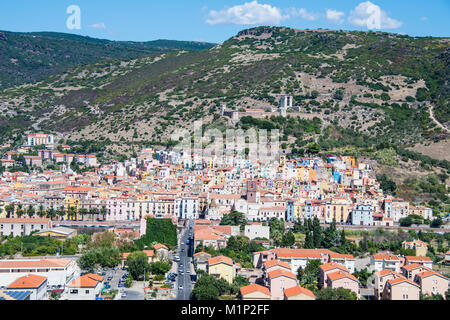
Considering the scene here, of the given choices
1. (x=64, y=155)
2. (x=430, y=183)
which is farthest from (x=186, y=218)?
(x=64, y=155)

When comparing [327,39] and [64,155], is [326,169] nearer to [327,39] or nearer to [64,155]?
[64,155]

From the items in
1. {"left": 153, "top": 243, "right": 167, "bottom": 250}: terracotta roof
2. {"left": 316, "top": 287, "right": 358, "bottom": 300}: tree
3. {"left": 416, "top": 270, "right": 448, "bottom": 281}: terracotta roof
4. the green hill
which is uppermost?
the green hill

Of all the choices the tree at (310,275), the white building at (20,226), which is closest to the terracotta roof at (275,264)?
the tree at (310,275)

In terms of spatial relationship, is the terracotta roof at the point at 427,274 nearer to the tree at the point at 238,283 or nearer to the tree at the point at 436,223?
the tree at the point at 238,283

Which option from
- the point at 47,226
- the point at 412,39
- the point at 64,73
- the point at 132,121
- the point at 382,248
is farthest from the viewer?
the point at 64,73

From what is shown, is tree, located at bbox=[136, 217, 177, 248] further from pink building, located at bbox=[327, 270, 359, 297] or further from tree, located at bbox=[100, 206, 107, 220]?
pink building, located at bbox=[327, 270, 359, 297]

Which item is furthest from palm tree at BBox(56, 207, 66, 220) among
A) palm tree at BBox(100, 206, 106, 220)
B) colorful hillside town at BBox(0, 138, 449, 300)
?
palm tree at BBox(100, 206, 106, 220)
